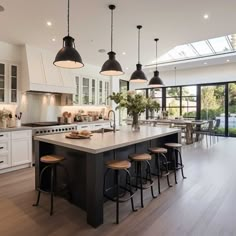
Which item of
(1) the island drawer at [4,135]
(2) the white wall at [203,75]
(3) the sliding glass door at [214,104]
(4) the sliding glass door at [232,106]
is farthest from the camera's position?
(3) the sliding glass door at [214,104]

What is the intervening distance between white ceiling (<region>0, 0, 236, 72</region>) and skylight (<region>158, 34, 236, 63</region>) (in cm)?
165

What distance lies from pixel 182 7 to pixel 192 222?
12.0 ft

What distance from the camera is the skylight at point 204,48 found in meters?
6.57

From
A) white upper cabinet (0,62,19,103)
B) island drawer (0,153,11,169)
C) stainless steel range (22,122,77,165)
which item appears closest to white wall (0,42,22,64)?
white upper cabinet (0,62,19,103)

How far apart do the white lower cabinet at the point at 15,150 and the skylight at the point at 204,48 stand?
5.77 meters

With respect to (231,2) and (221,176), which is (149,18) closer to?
(231,2)

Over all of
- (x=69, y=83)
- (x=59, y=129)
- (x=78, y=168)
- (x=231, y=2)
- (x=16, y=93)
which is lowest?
(x=78, y=168)

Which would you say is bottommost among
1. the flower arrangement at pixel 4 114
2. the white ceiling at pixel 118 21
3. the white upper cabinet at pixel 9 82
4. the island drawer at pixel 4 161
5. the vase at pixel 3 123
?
the island drawer at pixel 4 161

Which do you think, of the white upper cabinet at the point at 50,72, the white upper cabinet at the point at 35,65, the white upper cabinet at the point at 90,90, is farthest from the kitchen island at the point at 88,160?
the white upper cabinet at the point at 90,90

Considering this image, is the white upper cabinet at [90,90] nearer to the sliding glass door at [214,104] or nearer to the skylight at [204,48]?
the skylight at [204,48]

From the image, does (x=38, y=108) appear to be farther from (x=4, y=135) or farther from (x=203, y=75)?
(x=203, y=75)

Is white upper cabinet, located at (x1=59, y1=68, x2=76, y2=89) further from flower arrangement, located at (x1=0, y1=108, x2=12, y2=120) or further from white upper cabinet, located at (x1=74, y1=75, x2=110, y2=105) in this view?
flower arrangement, located at (x1=0, y1=108, x2=12, y2=120)

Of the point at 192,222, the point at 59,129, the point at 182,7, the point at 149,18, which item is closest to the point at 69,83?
the point at 59,129

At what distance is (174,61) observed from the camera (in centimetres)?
823
